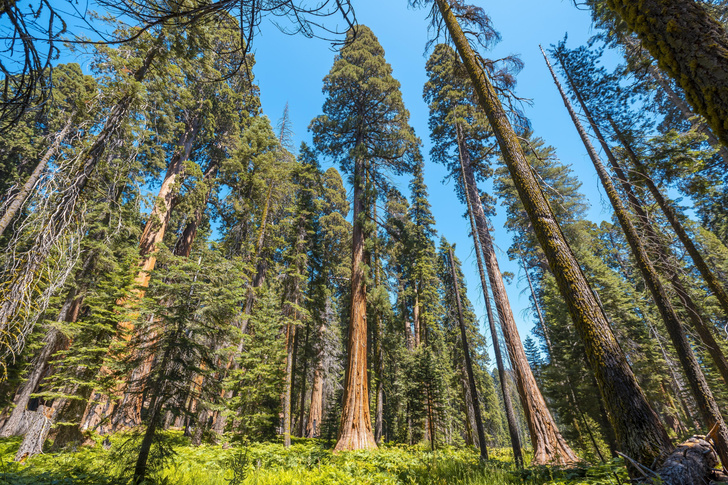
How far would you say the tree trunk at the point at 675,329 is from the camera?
5664mm

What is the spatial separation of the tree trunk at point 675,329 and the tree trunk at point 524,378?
110 inches

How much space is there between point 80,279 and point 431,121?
16813 mm

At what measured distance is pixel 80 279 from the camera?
33.3 ft

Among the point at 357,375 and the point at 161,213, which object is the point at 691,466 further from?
the point at 161,213

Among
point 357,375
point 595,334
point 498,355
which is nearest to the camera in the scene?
point 595,334

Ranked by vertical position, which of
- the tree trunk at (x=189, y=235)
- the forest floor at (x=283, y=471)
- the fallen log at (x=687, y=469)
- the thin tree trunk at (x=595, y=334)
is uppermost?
the tree trunk at (x=189, y=235)

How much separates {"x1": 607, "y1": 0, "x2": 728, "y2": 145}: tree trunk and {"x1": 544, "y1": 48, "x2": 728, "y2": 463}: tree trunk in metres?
6.68

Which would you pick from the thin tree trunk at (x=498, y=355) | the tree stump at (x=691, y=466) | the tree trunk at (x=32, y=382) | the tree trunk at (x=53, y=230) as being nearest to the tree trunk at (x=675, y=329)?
the thin tree trunk at (x=498, y=355)

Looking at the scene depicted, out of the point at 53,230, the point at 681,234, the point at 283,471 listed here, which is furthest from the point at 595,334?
the point at 681,234

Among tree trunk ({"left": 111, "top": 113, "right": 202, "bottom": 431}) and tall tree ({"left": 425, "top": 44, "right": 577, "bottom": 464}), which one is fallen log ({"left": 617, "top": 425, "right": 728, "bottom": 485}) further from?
tree trunk ({"left": 111, "top": 113, "right": 202, "bottom": 431})

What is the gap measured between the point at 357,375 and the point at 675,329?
27.4 feet

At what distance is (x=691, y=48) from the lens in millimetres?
1879

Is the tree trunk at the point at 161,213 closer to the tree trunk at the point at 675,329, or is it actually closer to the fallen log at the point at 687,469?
the fallen log at the point at 687,469

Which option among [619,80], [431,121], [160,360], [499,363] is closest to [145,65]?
[160,360]
